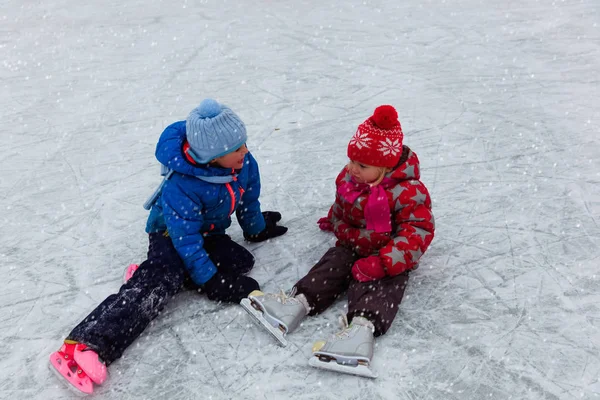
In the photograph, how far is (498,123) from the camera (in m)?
4.57

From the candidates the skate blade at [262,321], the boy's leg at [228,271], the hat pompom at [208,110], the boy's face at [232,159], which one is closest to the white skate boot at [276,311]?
the skate blade at [262,321]

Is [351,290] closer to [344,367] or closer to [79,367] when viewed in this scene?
[344,367]

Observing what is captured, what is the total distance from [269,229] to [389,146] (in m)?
1.03

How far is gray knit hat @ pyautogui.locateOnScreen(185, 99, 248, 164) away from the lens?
2.58 meters

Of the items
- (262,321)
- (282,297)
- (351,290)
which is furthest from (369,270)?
(262,321)

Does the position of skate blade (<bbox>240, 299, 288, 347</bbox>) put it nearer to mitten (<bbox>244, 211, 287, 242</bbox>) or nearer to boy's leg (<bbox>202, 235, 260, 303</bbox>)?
boy's leg (<bbox>202, 235, 260, 303</bbox>)

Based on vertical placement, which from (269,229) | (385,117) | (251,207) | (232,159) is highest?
(385,117)

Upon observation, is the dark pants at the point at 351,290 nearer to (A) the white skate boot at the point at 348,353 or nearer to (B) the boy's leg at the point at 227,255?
(A) the white skate boot at the point at 348,353

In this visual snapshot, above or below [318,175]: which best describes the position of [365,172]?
above

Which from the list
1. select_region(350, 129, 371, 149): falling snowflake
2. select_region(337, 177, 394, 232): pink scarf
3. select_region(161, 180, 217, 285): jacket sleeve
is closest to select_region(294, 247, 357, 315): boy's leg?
select_region(337, 177, 394, 232): pink scarf

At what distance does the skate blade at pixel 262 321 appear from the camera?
2527mm

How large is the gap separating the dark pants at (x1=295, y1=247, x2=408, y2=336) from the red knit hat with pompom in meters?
0.55

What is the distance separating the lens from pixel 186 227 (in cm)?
268

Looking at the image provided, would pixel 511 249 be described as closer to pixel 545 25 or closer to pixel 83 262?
pixel 83 262
